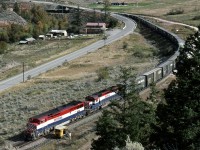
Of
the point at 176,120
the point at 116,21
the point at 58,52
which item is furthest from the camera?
the point at 116,21

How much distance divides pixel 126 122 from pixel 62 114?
63.9 feet

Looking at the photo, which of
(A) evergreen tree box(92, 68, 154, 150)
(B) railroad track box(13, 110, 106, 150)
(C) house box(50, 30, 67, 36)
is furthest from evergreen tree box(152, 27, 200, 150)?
(C) house box(50, 30, 67, 36)

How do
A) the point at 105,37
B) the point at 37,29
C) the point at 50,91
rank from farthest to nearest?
the point at 37,29
the point at 105,37
the point at 50,91

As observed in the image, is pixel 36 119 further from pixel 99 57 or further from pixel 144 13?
pixel 144 13

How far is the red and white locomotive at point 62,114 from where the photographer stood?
43.7 meters

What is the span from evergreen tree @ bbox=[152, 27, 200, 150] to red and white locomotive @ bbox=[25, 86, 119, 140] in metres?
19.8

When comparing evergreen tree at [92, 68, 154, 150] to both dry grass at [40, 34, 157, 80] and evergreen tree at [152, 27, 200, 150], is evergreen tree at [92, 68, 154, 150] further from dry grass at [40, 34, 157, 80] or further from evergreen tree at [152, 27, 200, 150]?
dry grass at [40, 34, 157, 80]

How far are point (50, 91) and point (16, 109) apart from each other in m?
10.8

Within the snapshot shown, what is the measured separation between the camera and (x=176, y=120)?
26.0 metres

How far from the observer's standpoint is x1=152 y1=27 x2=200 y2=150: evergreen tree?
25312mm

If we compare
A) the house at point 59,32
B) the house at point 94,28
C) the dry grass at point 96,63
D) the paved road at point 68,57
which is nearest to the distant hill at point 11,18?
the house at point 59,32

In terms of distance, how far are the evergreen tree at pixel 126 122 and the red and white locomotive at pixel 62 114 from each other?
14974 mm

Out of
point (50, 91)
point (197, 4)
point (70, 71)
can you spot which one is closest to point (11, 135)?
point (50, 91)

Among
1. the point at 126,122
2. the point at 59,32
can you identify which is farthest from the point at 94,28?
the point at 126,122
